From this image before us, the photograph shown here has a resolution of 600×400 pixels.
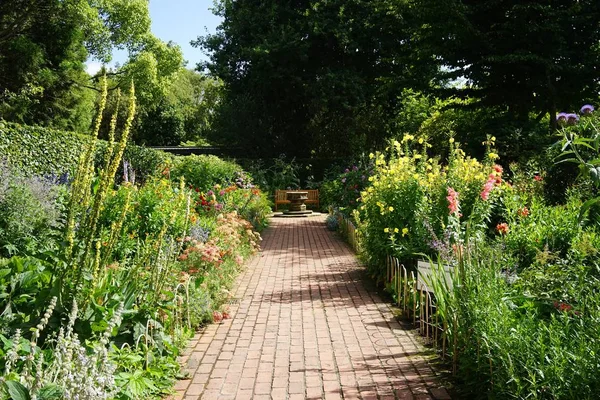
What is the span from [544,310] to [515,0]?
14.3 meters

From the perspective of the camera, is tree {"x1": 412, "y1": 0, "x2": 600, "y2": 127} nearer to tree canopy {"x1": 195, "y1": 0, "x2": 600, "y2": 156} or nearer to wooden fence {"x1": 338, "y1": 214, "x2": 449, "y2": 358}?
tree canopy {"x1": 195, "y1": 0, "x2": 600, "y2": 156}

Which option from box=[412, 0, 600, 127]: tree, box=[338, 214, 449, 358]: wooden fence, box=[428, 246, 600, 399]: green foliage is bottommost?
box=[338, 214, 449, 358]: wooden fence

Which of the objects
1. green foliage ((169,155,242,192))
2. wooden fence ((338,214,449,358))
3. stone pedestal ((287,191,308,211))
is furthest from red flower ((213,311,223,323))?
stone pedestal ((287,191,308,211))

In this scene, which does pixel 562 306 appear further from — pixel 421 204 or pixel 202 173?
pixel 202 173

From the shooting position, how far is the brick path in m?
3.96

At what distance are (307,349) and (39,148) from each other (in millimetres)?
9884

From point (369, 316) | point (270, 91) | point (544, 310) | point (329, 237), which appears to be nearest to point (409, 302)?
point (369, 316)

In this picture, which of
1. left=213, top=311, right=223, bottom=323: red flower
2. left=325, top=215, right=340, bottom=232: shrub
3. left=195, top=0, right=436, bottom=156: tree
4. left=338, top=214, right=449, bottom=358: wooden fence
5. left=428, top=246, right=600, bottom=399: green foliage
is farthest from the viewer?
left=195, top=0, right=436, bottom=156: tree

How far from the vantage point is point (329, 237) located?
13.3 m

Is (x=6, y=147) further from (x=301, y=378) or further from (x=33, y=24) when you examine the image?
(x=33, y=24)

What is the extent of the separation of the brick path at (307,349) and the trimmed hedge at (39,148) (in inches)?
249

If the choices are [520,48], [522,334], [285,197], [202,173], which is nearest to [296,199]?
[285,197]

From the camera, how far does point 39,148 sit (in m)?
12.3

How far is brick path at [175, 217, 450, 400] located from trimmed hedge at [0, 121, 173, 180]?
6.33 meters
